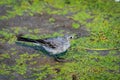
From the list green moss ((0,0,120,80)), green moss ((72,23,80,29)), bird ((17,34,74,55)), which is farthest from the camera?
green moss ((72,23,80,29))

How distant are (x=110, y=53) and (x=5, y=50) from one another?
2019mm

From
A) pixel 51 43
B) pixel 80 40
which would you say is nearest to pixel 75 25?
pixel 80 40

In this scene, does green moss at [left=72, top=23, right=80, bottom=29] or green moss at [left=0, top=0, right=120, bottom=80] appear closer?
green moss at [left=0, top=0, right=120, bottom=80]

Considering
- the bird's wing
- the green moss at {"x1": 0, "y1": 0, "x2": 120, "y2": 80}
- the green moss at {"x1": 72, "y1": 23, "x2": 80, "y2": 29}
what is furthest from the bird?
the green moss at {"x1": 72, "y1": 23, "x2": 80, "y2": 29}

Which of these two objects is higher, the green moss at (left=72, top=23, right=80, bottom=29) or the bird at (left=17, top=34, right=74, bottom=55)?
the green moss at (left=72, top=23, right=80, bottom=29)

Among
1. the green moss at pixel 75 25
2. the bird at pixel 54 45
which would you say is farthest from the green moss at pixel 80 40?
the bird at pixel 54 45

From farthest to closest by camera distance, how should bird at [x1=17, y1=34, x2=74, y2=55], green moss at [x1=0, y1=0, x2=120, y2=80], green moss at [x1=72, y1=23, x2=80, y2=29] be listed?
green moss at [x1=72, y1=23, x2=80, y2=29] < bird at [x1=17, y1=34, x2=74, y2=55] < green moss at [x1=0, y1=0, x2=120, y2=80]

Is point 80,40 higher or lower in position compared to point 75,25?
lower

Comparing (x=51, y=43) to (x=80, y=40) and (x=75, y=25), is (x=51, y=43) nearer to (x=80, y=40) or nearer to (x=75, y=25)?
(x=80, y=40)

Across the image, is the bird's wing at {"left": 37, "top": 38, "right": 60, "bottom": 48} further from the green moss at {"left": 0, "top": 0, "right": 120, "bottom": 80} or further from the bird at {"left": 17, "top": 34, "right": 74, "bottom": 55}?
the green moss at {"left": 0, "top": 0, "right": 120, "bottom": 80}

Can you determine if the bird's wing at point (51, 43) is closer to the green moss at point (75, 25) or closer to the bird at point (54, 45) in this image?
the bird at point (54, 45)

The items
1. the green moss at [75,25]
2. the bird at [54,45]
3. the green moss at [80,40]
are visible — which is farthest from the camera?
the green moss at [75,25]

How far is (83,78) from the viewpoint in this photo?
551 cm

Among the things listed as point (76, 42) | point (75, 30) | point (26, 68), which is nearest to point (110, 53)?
point (76, 42)
